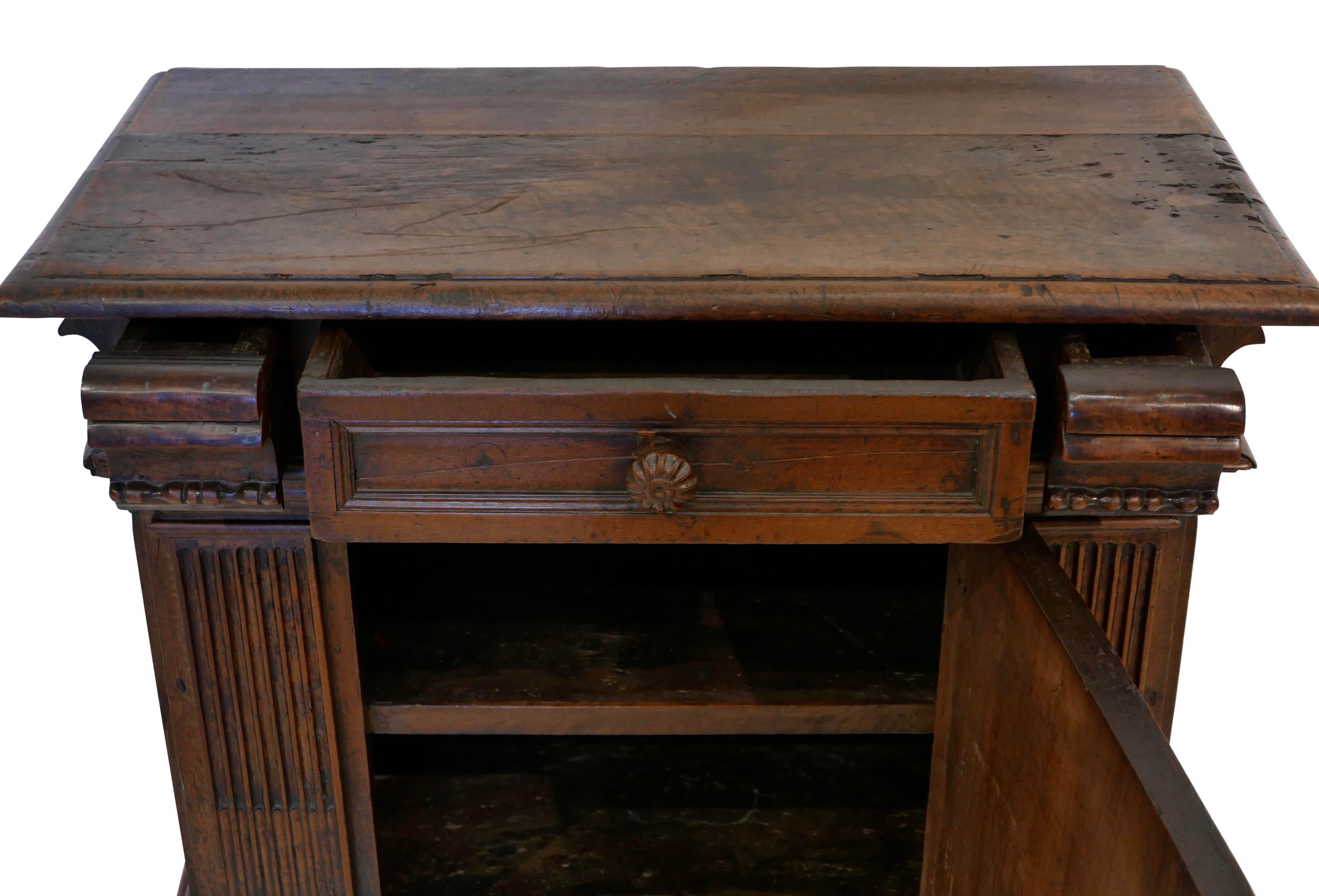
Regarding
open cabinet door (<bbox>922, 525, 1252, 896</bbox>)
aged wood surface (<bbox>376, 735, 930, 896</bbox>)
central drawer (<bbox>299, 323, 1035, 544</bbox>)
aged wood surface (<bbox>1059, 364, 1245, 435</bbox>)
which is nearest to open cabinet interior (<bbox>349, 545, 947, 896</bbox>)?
aged wood surface (<bbox>376, 735, 930, 896</bbox>)

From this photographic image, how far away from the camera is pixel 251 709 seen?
1.61 m

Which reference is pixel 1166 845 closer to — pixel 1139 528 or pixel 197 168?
pixel 1139 528

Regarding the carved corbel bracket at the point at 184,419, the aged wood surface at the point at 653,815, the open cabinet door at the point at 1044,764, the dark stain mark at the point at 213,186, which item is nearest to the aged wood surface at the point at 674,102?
the dark stain mark at the point at 213,186

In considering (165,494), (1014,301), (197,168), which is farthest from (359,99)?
(1014,301)

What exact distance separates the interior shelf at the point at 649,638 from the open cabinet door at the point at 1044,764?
0.34 feet

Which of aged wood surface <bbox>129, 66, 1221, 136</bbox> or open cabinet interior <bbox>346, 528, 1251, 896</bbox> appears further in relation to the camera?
aged wood surface <bbox>129, 66, 1221, 136</bbox>

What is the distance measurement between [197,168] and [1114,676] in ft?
3.17

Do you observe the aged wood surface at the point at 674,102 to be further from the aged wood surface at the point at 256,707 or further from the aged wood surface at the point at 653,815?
the aged wood surface at the point at 653,815

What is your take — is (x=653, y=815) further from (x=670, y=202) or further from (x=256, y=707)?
(x=670, y=202)

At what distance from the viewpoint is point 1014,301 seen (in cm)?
138

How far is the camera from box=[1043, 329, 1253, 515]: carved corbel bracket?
4.55 feet

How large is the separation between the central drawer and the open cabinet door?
0.31ft

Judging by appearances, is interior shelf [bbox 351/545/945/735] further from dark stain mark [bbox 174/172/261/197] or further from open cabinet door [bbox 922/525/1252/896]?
dark stain mark [bbox 174/172/261/197]

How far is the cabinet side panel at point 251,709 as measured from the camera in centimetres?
154
